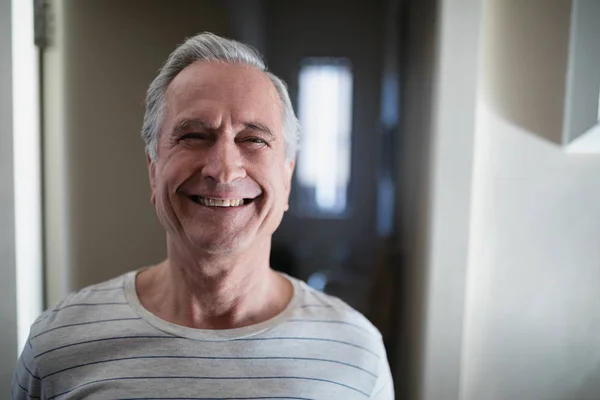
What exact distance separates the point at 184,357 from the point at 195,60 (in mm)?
493

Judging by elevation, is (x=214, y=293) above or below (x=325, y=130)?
below

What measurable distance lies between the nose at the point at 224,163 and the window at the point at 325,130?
1.43 ft

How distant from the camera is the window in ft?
4.13

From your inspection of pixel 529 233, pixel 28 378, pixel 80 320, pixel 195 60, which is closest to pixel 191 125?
pixel 195 60

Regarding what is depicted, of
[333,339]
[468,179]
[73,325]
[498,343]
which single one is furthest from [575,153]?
[73,325]

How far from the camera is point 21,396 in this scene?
0.93 metres

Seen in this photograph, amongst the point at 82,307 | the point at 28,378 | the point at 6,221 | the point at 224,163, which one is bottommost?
the point at 28,378

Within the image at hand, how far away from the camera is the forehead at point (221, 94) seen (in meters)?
0.85

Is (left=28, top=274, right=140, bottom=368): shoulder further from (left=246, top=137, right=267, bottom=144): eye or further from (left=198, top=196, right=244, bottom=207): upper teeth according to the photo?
(left=246, top=137, right=267, bottom=144): eye

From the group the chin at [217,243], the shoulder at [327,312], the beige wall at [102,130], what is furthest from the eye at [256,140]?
the beige wall at [102,130]

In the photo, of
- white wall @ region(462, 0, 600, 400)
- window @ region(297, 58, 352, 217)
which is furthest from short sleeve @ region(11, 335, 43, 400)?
white wall @ region(462, 0, 600, 400)

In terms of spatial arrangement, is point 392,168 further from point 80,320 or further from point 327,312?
point 80,320

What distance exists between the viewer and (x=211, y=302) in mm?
925

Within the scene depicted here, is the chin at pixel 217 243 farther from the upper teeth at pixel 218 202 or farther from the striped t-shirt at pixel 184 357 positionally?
the striped t-shirt at pixel 184 357
